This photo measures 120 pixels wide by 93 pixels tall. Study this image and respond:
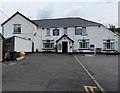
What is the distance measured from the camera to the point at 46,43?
27.6m

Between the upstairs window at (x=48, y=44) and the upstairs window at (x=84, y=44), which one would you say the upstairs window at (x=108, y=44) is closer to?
the upstairs window at (x=84, y=44)

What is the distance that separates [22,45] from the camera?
20406 mm

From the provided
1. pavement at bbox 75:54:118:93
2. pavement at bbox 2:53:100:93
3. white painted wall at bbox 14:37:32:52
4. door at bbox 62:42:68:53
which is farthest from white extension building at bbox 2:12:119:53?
pavement at bbox 2:53:100:93

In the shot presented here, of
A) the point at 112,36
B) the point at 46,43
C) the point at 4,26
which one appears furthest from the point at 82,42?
the point at 4,26

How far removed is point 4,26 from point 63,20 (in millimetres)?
14016

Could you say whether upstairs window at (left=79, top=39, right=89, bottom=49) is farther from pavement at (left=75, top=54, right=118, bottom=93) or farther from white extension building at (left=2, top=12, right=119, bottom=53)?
pavement at (left=75, top=54, right=118, bottom=93)

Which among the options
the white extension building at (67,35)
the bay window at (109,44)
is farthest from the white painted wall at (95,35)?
the bay window at (109,44)

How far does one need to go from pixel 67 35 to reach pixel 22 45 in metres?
10.5

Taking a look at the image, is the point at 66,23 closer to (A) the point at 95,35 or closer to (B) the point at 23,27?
(A) the point at 95,35

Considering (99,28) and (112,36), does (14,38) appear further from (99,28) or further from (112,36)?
(112,36)

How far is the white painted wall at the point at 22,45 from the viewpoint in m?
18.5

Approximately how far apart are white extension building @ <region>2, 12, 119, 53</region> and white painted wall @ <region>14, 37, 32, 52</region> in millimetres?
587

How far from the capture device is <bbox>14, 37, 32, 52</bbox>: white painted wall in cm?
1847

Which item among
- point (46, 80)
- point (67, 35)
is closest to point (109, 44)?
point (67, 35)
